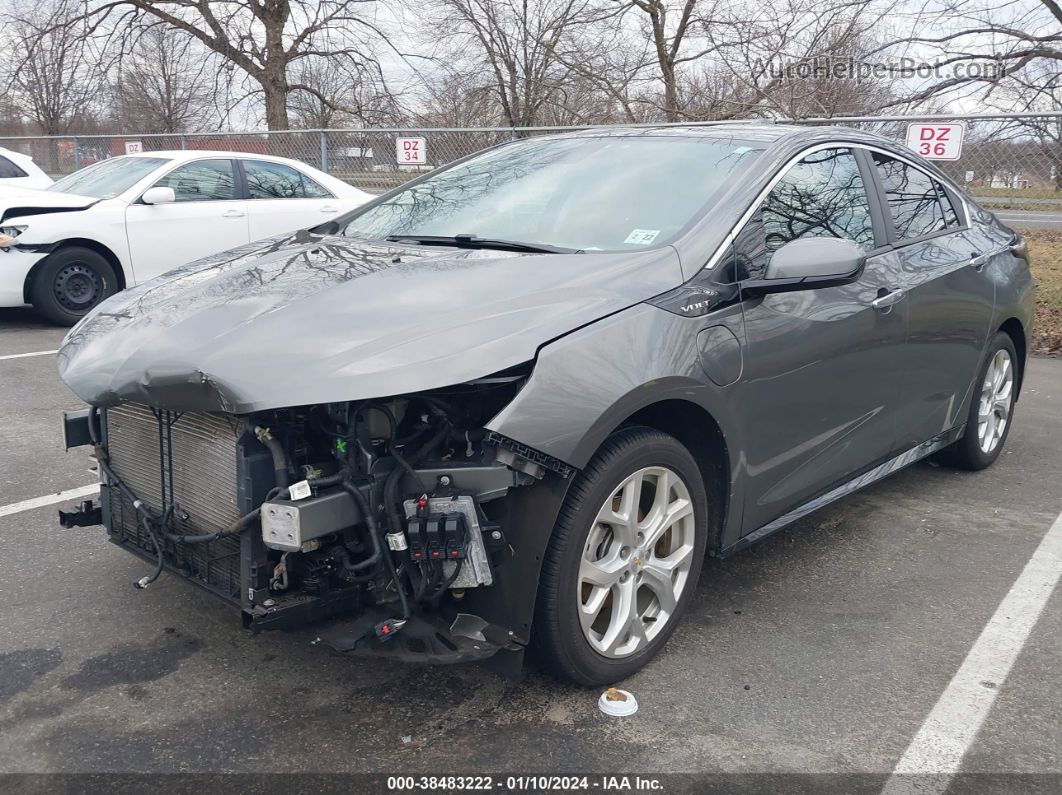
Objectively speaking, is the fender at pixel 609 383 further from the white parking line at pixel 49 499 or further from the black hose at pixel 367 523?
the white parking line at pixel 49 499

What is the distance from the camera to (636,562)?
2906 millimetres

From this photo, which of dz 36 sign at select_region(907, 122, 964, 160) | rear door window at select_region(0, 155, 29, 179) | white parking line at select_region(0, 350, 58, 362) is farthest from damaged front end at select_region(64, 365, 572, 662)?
rear door window at select_region(0, 155, 29, 179)

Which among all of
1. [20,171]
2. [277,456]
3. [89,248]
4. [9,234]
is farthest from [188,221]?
[277,456]

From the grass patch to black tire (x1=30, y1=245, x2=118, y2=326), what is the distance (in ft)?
26.0

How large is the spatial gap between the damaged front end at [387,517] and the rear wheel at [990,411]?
3059mm

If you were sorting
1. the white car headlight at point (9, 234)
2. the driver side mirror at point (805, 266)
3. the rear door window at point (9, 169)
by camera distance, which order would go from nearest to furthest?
the driver side mirror at point (805, 266)
the white car headlight at point (9, 234)
the rear door window at point (9, 169)

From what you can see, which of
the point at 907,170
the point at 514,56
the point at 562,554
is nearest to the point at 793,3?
the point at 514,56

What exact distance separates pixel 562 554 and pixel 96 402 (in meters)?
1.34

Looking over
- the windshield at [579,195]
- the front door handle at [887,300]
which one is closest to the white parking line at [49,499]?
the windshield at [579,195]

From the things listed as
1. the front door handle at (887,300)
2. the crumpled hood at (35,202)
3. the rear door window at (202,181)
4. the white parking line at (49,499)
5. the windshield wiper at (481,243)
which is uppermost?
the rear door window at (202,181)

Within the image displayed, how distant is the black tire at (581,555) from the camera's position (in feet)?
8.57

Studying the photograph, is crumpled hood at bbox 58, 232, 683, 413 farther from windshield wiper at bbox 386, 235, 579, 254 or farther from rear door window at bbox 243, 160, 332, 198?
rear door window at bbox 243, 160, 332, 198

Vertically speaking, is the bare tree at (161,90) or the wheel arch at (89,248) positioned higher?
the bare tree at (161,90)

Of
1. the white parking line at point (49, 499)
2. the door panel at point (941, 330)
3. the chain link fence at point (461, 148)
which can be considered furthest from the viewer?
the chain link fence at point (461, 148)
